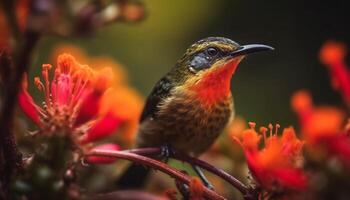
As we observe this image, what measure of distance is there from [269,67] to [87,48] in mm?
1572

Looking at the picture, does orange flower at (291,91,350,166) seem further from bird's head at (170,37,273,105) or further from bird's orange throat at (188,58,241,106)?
bird's orange throat at (188,58,241,106)

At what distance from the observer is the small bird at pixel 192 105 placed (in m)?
3.42

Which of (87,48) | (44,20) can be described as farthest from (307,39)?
(44,20)

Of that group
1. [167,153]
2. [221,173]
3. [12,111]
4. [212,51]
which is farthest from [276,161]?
[212,51]

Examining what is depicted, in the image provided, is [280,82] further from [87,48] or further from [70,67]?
[70,67]

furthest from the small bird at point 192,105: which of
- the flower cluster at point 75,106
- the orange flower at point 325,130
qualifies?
the orange flower at point 325,130

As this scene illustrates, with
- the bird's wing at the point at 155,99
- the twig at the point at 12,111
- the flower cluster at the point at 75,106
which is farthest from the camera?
the bird's wing at the point at 155,99

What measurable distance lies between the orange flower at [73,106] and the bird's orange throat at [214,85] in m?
1.08

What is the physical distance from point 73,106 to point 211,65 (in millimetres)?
1362

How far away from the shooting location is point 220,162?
3.15 metres

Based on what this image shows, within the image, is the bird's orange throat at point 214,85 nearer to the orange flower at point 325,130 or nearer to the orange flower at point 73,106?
the orange flower at point 73,106

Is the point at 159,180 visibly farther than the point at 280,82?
No

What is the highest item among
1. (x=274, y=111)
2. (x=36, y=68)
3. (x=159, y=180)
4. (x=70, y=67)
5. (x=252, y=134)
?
(x=70, y=67)

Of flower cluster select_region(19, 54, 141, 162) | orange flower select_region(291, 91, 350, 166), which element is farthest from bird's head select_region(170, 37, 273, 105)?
orange flower select_region(291, 91, 350, 166)
